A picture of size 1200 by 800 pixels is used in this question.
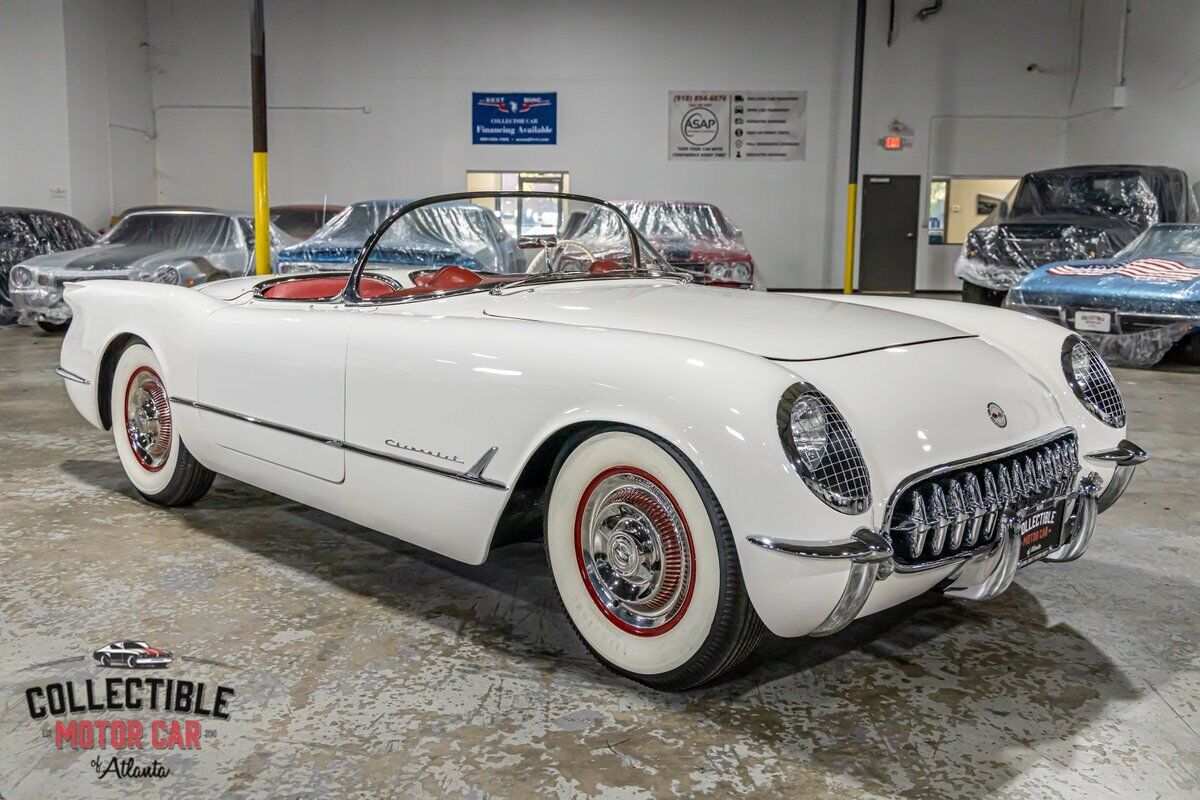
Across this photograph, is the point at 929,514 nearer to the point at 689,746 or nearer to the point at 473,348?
the point at 689,746

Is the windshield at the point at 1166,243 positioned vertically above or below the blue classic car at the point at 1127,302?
above

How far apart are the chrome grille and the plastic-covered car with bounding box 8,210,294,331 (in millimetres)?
7888

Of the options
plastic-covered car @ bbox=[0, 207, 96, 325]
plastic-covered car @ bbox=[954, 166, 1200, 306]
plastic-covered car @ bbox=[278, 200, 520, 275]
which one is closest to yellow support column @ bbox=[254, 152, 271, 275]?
plastic-covered car @ bbox=[278, 200, 520, 275]

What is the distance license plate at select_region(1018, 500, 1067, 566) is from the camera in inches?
85.3

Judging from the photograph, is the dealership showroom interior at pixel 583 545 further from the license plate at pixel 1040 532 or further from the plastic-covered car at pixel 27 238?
the plastic-covered car at pixel 27 238

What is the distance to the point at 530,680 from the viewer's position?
87.4 inches

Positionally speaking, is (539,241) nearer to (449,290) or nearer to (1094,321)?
(449,290)

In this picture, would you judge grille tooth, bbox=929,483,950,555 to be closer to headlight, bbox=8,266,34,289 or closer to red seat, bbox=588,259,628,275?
red seat, bbox=588,259,628,275

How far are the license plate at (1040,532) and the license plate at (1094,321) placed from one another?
577cm

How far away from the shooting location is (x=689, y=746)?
1.92m

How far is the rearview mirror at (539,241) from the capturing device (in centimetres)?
309

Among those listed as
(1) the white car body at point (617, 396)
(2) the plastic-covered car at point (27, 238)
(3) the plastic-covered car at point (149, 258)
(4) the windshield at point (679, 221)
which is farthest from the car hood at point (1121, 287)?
(2) the plastic-covered car at point (27, 238)

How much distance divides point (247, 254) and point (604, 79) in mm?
7415

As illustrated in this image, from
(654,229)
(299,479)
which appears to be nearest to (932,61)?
(654,229)
